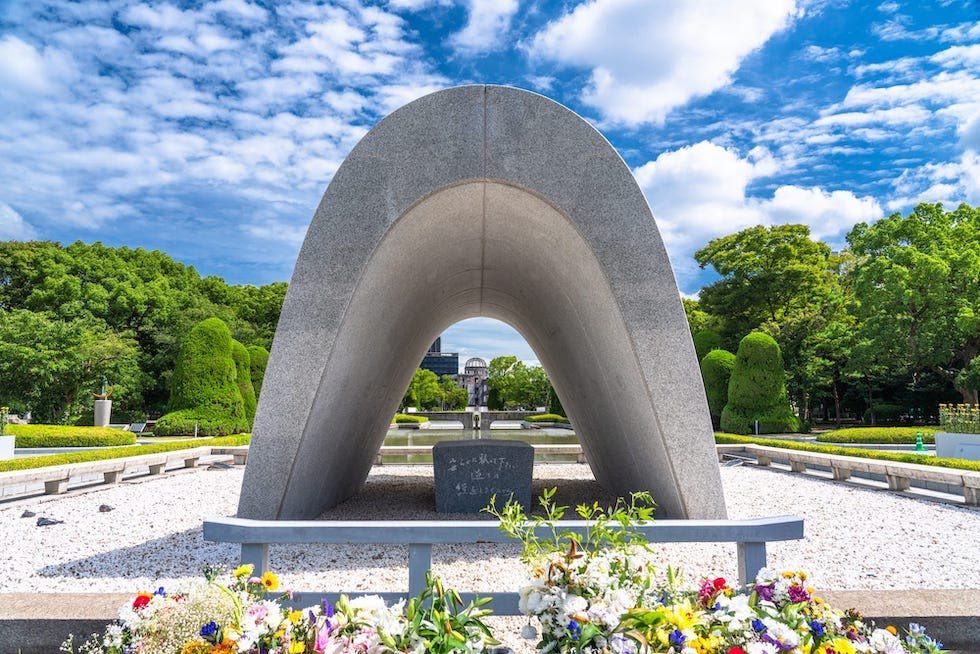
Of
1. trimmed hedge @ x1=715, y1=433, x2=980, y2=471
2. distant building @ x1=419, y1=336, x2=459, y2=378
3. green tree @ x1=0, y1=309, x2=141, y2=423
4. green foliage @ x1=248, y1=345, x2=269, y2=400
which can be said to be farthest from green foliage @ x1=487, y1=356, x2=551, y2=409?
distant building @ x1=419, y1=336, x2=459, y2=378

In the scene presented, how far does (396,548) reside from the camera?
6.11 meters

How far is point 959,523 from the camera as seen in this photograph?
7.53m

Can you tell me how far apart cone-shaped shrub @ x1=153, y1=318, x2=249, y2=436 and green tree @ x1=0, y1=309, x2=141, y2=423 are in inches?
230

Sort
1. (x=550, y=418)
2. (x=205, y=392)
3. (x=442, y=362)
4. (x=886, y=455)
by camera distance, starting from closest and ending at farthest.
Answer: (x=886, y=455), (x=205, y=392), (x=550, y=418), (x=442, y=362)

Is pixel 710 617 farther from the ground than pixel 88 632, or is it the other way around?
pixel 710 617

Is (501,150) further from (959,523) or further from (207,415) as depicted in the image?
(207,415)

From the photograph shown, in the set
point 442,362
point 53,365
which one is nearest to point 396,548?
point 53,365

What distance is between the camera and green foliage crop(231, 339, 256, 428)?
2347cm

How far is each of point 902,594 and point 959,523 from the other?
5603 millimetres

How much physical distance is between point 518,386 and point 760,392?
38066 mm

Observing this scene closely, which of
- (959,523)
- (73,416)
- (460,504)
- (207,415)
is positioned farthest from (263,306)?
(959,523)

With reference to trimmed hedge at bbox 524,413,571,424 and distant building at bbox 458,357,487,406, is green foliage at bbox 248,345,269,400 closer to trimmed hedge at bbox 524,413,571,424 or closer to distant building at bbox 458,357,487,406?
trimmed hedge at bbox 524,413,571,424

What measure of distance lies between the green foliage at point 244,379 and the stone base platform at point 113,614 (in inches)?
828

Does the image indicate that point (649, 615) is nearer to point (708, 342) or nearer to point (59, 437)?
point (59, 437)
